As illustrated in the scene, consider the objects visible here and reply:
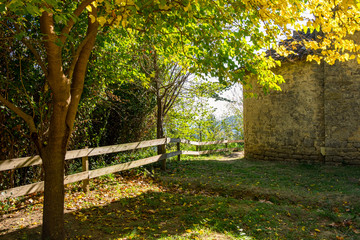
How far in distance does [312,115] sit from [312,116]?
0.12ft

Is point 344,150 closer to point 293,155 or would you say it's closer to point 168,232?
point 293,155

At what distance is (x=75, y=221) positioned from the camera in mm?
4324

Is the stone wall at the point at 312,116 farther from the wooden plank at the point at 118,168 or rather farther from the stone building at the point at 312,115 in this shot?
the wooden plank at the point at 118,168

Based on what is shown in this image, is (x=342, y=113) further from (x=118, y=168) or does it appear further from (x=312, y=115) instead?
(x=118, y=168)

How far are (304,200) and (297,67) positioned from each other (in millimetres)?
5869

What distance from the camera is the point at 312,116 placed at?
9.65 meters

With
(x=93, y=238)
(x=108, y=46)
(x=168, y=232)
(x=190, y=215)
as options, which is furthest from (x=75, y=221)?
(x=108, y=46)

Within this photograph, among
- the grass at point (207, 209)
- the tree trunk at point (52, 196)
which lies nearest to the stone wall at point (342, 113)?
the grass at point (207, 209)

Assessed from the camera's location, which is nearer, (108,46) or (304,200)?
(304,200)

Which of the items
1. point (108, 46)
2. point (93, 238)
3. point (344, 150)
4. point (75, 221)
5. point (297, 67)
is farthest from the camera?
point (297, 67)

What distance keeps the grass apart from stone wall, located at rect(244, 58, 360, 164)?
1384 mm

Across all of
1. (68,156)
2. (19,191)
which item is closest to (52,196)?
(19,191)

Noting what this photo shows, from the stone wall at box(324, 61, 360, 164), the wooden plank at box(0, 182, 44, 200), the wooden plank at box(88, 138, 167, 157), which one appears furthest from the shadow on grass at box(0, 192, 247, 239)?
the stone wall at box(324, 61, 360, 164)

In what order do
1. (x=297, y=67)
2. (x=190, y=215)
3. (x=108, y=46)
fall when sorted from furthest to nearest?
(x=297, y=67)
(x=108, y=46)
(x=190, y=215)
